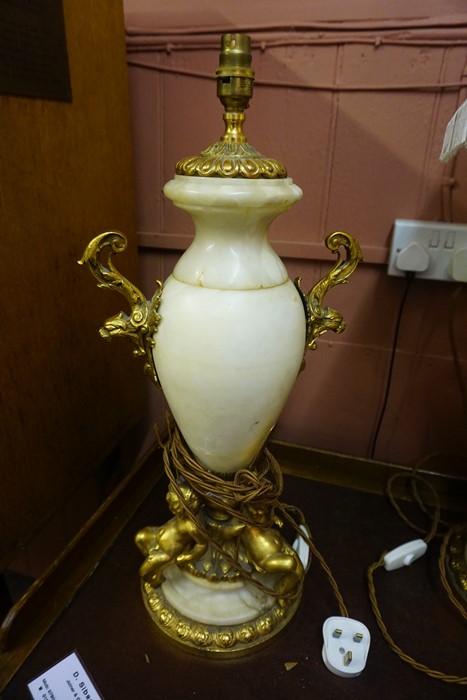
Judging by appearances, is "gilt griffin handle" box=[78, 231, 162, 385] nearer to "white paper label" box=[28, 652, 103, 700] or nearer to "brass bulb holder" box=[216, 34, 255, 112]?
"brass bulb holder" box=[216, 34, 255, 112]

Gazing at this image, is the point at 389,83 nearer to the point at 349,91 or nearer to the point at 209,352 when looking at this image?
the point at 349,91

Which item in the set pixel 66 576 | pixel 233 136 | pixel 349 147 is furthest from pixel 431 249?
pixel 66 576

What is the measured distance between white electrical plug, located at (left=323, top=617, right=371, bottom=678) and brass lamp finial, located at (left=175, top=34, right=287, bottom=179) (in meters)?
0.56

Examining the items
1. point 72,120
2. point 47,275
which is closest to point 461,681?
point 47,275

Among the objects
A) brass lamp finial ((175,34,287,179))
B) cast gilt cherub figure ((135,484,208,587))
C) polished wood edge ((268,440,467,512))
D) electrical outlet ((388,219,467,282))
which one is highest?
brass lamp finial ((175,34,287,179))

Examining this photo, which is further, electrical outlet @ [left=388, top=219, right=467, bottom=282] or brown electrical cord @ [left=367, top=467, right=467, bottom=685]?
electrical outlet @ [left=388, top=219, right=467, bottom=282]

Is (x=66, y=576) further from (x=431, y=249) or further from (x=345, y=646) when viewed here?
(x=431, y=249)

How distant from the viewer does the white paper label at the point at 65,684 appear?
→ 574 mm

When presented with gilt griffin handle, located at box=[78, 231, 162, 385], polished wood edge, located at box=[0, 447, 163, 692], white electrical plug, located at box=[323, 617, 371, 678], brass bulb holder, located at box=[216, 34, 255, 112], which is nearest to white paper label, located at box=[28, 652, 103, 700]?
polished wood edge, located at box=[0, 447, 163, 692]

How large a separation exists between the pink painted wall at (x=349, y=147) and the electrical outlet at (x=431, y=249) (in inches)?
0.9

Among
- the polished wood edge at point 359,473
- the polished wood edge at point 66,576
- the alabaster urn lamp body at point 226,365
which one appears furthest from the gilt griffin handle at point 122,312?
the polished wood edge at point 359,473

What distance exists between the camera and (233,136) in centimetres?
53

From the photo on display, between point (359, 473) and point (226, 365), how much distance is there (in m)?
0.51

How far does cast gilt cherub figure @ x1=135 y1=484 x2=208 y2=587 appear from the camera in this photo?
66 cm
